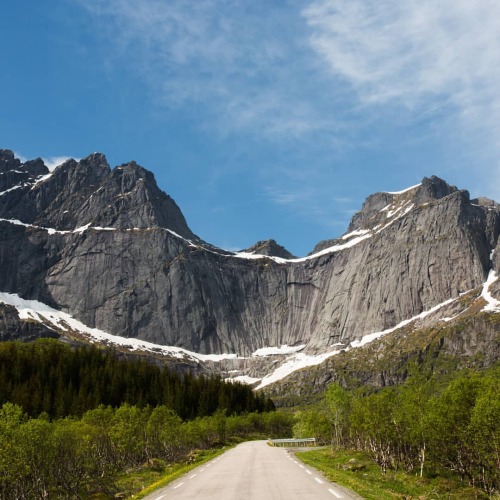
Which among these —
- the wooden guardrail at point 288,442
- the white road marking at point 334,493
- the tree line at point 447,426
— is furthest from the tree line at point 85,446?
the tree line at point 447,426

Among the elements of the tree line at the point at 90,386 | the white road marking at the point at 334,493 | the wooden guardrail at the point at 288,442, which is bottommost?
the wooden guardrail at the point at 288,442

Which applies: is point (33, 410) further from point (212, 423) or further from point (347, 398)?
point (347, 398)

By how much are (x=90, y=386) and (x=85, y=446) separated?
101m

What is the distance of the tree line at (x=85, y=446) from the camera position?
36688mm

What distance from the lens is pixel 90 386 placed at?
14712 centimetres

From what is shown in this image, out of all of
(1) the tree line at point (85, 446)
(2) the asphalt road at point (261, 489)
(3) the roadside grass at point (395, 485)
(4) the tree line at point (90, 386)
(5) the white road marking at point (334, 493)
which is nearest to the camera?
(5) the white road marking at point (334, 493)

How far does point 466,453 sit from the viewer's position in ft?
169

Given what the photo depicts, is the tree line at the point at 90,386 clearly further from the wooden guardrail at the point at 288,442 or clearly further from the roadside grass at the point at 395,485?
the roadside grass at the point at 395,485

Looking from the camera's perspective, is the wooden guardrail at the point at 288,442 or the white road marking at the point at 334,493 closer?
the white road marking at the point at 334,493

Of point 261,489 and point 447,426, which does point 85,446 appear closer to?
point 261,489

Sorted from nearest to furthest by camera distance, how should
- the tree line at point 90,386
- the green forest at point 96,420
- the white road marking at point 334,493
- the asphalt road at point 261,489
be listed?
1. the white road marking at point 334,493
2. the asphalt road at point 261,489
3. the green forest at point 96,420
4. the tree line at point 90,386

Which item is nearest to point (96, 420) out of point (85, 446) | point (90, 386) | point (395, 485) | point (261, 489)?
point (85, 446)

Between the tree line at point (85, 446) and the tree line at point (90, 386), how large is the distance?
2549 cm

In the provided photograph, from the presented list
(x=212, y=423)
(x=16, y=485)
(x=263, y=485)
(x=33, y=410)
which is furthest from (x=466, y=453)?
(x=33, y=410)
